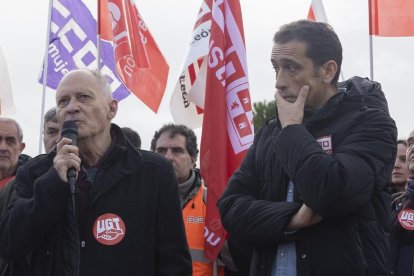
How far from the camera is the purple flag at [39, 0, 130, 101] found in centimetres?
895

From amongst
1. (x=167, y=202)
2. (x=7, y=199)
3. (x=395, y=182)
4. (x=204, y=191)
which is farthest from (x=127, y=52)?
(x=167, y=202)

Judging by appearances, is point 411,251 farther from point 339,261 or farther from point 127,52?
point 127,52

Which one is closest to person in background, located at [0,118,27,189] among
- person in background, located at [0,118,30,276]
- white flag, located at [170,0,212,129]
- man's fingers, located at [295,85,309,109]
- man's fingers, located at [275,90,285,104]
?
person in background, located at [0,118,30,276]

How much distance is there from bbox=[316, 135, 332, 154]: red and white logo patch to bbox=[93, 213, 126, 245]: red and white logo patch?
3.83ft

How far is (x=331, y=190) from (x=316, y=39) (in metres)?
0.83

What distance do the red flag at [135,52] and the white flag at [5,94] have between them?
3.96 ft

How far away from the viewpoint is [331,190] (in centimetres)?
352

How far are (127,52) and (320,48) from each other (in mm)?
4438

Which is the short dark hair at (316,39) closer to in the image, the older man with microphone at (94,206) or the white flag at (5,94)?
the older man with microphone at (94,206)

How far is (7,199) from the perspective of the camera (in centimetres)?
489

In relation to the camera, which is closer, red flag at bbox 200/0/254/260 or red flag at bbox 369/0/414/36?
red flag at bbox 200/0/254/260

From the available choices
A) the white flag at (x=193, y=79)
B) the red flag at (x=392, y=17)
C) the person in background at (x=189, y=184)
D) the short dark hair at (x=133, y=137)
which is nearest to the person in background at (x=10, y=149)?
the short dark hair at (x=133, y=137)

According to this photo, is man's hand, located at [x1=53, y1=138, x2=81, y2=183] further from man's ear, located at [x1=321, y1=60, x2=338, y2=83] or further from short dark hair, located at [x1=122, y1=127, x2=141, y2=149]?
short dark hair, located at [x1=122, y1=127, x2=141, y2=149]

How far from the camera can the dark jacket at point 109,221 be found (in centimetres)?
402
